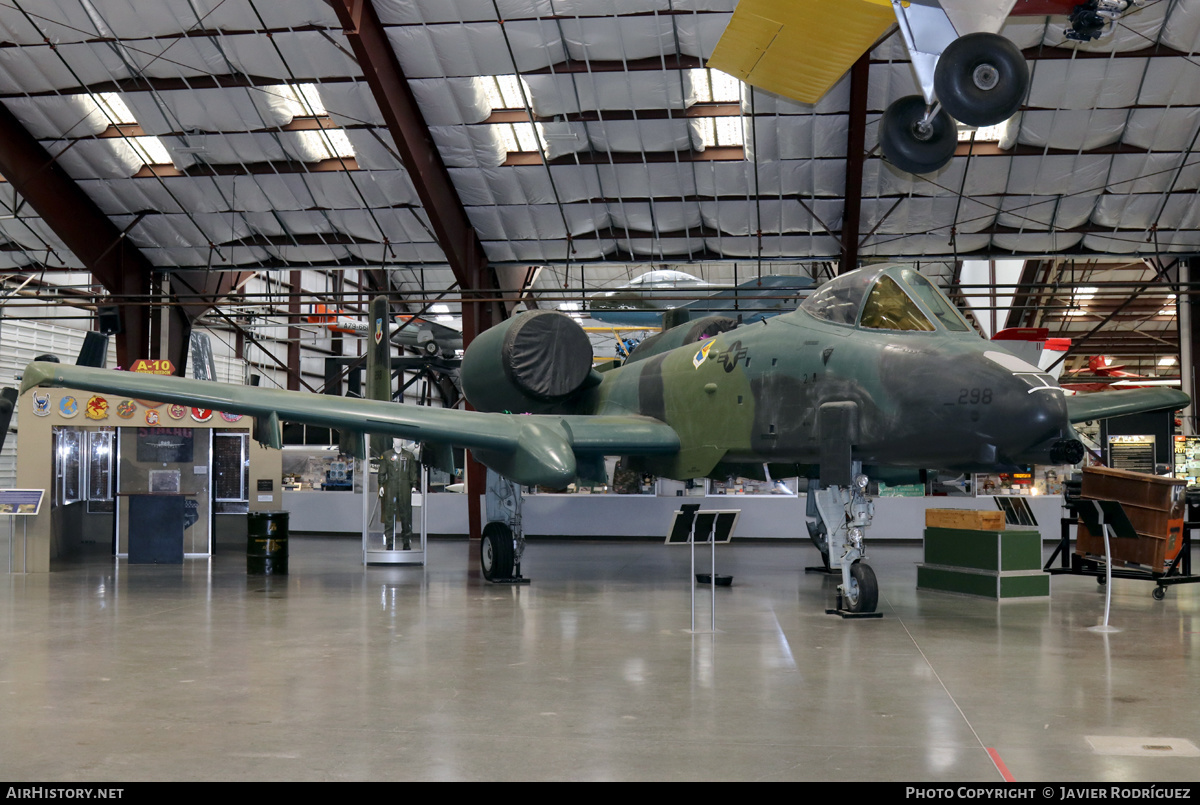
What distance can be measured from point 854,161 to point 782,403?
9.23m

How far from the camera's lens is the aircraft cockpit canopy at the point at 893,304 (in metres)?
9.12

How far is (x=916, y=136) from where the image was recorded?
1220 centimetres

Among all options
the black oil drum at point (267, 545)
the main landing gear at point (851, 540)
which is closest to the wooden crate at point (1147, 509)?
the main landing gear at point (851, 540)

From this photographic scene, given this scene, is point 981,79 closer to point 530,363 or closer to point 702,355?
point 702,355

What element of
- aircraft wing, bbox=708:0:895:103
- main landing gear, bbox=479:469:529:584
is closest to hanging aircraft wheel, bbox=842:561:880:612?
main landing gear, bbox=479:469:529:584

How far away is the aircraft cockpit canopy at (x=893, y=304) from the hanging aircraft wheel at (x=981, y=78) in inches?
67.1

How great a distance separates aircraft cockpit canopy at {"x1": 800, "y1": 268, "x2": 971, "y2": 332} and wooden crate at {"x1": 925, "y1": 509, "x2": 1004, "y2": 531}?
2.81 meters

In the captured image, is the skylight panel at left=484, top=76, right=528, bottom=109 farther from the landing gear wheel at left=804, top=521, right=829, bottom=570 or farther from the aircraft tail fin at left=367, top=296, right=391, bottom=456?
the landing gear wheel at left=804, top=521, right=829, bottom=570

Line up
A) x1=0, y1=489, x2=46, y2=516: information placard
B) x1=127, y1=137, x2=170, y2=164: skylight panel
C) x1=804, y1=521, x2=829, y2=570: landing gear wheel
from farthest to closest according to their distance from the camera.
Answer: x1=127, y1=137, x2=170, y2=164: skylight panel < x1=804, y1=521, x2=829, y2=570: landing gear wheel < x1=0, y1=489, x2=46, y2=516: information placard

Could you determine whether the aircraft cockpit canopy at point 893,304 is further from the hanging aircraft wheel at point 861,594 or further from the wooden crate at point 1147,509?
the wooden crate at point 1147,509

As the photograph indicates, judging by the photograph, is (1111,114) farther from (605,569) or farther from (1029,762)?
(1029,762)

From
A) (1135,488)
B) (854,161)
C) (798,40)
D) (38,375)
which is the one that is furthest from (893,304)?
(854,161)

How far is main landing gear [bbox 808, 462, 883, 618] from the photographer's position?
9.13 m
